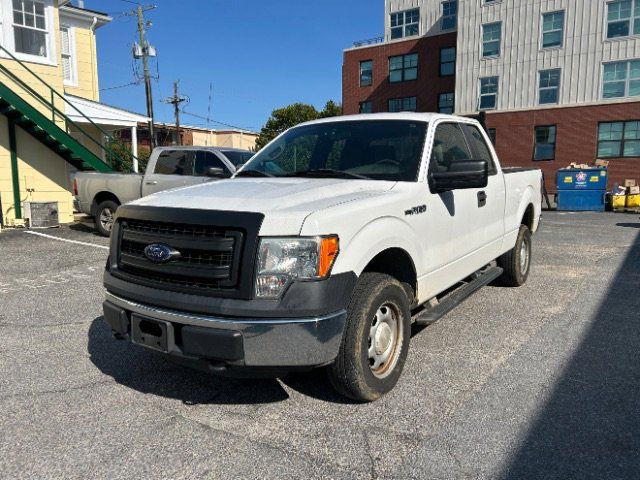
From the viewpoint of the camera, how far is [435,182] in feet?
12.2

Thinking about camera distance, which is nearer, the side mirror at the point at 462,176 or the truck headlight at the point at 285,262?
the truck headlight at the point at 285,262

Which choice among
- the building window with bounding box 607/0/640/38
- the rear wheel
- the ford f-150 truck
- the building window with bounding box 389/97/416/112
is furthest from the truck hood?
the building window with bounding box 389/97/416/112

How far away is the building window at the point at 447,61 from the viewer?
31.1m

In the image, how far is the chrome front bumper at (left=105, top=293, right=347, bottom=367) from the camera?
103 inches

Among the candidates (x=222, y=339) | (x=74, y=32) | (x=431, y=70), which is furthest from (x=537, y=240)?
(x=431, y=70)

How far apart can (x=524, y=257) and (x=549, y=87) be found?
22.5m

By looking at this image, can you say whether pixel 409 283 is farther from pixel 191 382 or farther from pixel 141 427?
pixel 141 427

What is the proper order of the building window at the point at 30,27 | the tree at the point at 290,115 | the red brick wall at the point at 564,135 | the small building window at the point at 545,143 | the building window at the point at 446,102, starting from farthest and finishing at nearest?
the tree at the point at 290,115 < the building window at the point at 446,102 < the small building window at the point at 545,143 < the red brick wall at the point at 564,135 < the building window at the point at 30,27

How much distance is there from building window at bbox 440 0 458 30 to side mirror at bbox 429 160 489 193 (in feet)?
102

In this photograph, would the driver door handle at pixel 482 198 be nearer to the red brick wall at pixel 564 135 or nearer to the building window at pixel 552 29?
the red brick wall at pixel 564 135

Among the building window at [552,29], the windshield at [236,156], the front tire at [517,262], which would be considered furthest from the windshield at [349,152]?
the building window at [552,29]

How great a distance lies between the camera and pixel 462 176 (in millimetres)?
3572

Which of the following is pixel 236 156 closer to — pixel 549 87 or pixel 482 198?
pixel 482 198

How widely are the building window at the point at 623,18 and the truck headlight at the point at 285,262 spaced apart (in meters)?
26.7
